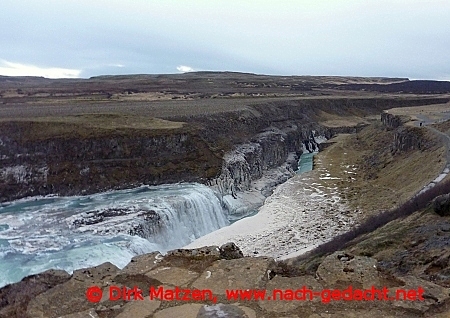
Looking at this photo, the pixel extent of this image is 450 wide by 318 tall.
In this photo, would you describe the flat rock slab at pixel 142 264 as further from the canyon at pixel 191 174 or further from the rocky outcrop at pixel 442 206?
the rocky outcrop at pixel 442 206

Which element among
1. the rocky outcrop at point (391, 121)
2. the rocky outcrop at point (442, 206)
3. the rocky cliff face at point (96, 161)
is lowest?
the rocky cliff face at point (96, 161)

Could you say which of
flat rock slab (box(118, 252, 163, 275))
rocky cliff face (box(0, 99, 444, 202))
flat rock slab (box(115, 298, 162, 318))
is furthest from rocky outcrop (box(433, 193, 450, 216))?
rocky cliff face (box(0, 99, 444, 202))

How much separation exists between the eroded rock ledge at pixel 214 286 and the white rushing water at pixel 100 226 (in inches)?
506

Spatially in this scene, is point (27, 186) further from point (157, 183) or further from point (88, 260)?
point (88, 260)

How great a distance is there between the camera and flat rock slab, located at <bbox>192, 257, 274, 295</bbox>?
10250 mm

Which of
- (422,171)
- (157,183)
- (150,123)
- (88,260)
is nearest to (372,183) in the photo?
(422,171)

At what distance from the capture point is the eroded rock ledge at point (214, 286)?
9055 mm

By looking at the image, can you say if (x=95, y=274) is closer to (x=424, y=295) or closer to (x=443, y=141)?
(x=424, y=295)

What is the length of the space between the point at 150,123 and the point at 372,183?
25.2 m

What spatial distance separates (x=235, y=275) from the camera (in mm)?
10789

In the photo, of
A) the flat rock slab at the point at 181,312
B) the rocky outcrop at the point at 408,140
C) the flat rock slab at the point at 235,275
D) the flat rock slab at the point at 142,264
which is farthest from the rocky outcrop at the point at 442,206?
the rocky outcrop at the point at 408,140

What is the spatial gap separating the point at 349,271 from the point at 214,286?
3.58 meters

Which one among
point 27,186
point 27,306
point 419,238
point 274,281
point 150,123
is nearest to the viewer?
point 27,306

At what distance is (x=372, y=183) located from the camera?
1622 inches
